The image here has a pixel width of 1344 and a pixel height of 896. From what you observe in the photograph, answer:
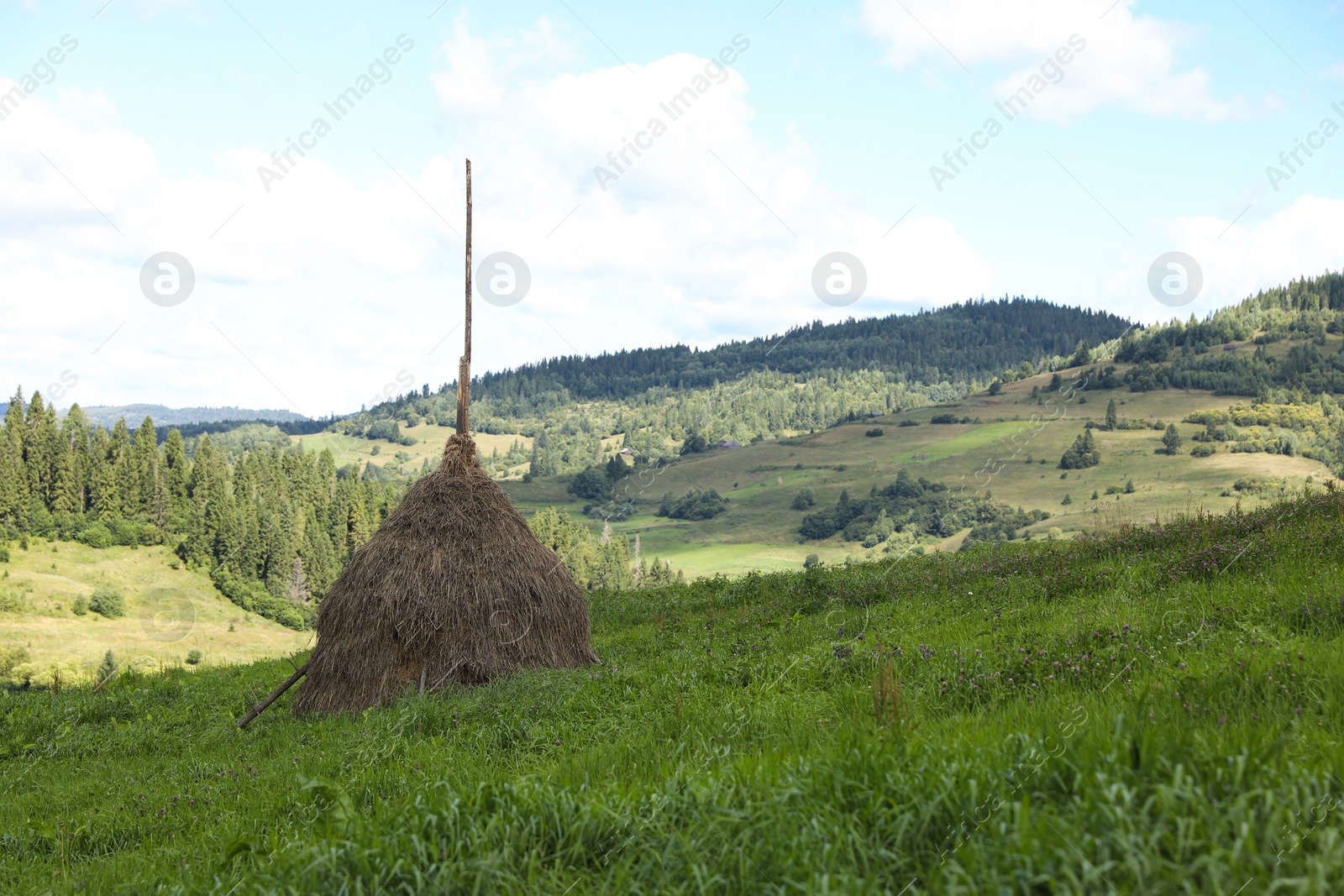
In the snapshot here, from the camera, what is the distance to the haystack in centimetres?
1110

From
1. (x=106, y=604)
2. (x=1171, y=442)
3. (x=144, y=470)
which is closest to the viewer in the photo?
(x=106, y=604)

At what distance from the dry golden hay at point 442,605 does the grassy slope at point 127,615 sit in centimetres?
7911

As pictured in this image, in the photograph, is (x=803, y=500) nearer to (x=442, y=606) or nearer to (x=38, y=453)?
(x=38, y=453)

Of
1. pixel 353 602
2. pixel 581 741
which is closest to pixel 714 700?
pixel 581 741

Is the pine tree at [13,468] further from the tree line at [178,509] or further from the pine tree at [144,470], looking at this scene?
the pine tree at [144,470]

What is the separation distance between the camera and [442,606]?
A: 442 inches

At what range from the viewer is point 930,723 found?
515 centimetres

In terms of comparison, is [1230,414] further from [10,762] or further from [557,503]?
[10,762]

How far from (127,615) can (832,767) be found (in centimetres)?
13565

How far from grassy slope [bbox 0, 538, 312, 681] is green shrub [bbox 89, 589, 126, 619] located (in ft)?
3.40

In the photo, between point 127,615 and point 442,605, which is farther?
point 127,615

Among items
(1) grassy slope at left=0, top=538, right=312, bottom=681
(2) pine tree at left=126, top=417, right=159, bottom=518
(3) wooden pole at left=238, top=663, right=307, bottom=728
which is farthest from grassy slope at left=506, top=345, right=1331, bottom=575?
(3) wooden pole at left=238, top=663, right=307, bottom=728

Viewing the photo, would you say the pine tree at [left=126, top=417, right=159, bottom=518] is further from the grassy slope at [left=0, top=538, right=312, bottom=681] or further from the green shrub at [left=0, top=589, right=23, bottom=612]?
the green shrub at [left=0, top=589, right=23, bottom=612]

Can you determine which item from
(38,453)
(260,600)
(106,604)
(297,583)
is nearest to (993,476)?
(297,583)
